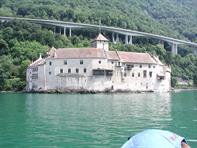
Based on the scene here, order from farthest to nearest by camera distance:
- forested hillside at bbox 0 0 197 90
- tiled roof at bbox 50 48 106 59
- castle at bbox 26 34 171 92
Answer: forested hillside at bbox 0 0 197 90 < tiled roof at bbox 50 48 106 59 < castle at bbox 26 34 171 92

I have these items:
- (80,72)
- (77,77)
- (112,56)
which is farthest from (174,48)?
(77,77)

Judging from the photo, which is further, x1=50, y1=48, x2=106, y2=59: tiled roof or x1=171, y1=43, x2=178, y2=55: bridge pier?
x1=171, y1=43, x2=178, y2=55: bridge pier

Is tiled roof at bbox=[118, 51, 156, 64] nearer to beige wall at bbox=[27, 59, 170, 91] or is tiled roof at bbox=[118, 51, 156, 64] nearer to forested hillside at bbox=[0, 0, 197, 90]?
beige wall at bbox=[27, 59, 170, 91]

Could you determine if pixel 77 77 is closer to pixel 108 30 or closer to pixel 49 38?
pixel 49 38

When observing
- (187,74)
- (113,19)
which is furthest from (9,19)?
(187,74)

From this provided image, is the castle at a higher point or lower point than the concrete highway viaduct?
lower

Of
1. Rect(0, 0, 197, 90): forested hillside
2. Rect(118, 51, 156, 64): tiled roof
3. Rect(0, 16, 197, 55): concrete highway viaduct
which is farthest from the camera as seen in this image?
Rect(0, 16, 197, 55): concrete highway viaduct

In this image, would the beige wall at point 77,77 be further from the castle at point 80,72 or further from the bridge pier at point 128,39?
the bridge pier at point 128,39

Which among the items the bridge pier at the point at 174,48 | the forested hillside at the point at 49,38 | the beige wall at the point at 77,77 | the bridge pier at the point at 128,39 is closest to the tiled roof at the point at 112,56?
the beige wall at the point at 77,77

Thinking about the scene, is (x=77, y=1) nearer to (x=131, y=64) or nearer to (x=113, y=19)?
(x=113, y=19)

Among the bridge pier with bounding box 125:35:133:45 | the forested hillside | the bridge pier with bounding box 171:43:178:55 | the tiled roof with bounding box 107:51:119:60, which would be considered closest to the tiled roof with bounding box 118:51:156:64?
the tiled roof with bounding box 107:51:119:60

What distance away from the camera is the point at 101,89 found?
85438mm

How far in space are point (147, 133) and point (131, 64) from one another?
3201 inches

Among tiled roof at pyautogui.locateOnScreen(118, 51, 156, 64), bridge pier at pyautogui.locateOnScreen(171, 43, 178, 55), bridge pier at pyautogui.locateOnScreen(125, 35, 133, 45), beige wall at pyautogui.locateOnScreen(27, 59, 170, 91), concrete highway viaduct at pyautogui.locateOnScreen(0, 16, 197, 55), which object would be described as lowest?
beige wall at pyautogui.locateOnScreen(27, 59, 170, 91)
